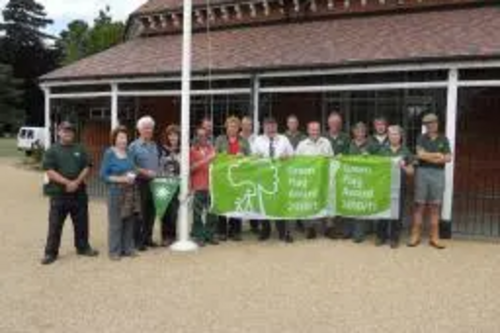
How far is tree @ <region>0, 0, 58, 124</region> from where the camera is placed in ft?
222

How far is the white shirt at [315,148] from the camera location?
11.4 metres

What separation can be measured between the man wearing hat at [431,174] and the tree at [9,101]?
5532 centimetres

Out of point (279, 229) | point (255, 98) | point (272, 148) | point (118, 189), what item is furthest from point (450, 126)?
point (118, 189)

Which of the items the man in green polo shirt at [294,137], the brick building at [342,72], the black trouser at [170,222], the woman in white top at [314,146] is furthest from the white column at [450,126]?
the black trouser at [170,222]

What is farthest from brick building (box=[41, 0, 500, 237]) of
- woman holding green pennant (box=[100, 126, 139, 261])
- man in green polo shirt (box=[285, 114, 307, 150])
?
woman holding green pennant (box=[100, 126, 139, 261])

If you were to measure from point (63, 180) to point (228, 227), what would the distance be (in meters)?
2.86

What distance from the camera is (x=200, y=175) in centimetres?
1104

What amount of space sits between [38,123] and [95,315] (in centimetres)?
6215

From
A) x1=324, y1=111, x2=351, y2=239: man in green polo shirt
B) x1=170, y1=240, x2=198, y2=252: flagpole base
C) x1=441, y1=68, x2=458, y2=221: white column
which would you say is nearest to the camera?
x1=170, y1=240, x2=198, y2=252: flagpole base

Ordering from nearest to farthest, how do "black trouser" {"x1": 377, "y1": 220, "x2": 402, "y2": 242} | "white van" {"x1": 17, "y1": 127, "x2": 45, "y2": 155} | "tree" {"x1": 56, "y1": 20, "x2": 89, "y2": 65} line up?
"black trouser" {"x1": 377, "y1": 220, "x2": 402, "y2": 242} < "white van" {"x1": 17, "y1": 127, "x2": 45, "y2": 155} < "tree" {"x1": 56, "y1": 20, "x2": 89, "y2": 65}

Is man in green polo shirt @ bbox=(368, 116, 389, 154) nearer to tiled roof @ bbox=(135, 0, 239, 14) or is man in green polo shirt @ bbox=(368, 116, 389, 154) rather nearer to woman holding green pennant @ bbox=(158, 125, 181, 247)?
woman holding green pennant @ bbox=(158, 125, 181, 247)

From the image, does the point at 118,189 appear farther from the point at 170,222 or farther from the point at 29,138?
the point at 29,138

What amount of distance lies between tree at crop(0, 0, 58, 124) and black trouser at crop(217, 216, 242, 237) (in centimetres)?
5249

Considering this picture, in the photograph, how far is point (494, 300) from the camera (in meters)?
7.87
